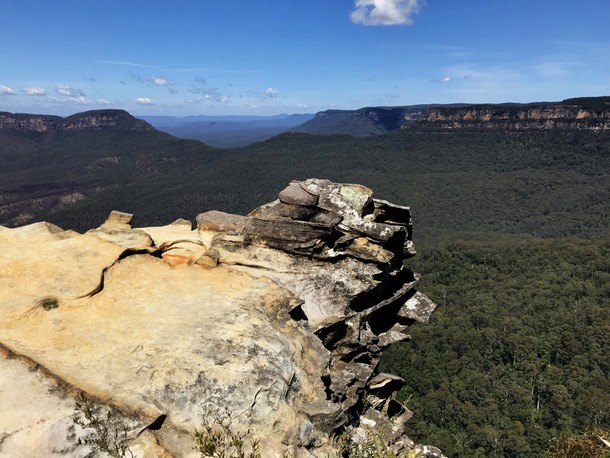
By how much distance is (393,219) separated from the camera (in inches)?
702

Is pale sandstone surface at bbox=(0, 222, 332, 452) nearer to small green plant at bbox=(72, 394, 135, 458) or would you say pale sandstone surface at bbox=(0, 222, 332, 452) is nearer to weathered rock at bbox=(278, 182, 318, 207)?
small green plant at bbox=(72, 394, 135, 458)

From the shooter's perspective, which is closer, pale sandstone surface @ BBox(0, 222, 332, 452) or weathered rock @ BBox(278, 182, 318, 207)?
pale sandstone surface @ BBox(0, 222, 332, 452)

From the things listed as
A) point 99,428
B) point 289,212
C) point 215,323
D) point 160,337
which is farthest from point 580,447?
point 99,428

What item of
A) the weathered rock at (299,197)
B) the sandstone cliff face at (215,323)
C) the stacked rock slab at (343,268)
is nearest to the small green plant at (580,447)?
the sandstone cliff face at (215,323)

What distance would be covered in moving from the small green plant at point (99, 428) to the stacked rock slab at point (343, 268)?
6.25m

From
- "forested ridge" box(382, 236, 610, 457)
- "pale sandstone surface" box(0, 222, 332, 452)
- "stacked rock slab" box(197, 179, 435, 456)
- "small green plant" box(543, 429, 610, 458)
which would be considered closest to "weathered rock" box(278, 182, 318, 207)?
"stacked rock slab" box(197, 179, 435, 456)

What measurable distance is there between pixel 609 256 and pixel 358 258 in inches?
3332

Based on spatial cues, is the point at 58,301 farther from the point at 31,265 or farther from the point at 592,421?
the point at 592,421

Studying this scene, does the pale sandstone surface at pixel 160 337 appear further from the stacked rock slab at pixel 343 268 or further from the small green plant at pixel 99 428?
the stacked rock slab at pixel 343 268

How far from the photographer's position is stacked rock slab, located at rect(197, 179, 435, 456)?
14.1 metres

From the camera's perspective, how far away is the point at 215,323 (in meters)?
11.0

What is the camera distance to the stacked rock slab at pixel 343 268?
14.1 metres

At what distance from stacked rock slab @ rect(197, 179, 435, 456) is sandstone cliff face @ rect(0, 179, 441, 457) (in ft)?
0.19

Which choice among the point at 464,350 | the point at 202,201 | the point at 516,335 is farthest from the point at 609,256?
the point at 202,201
